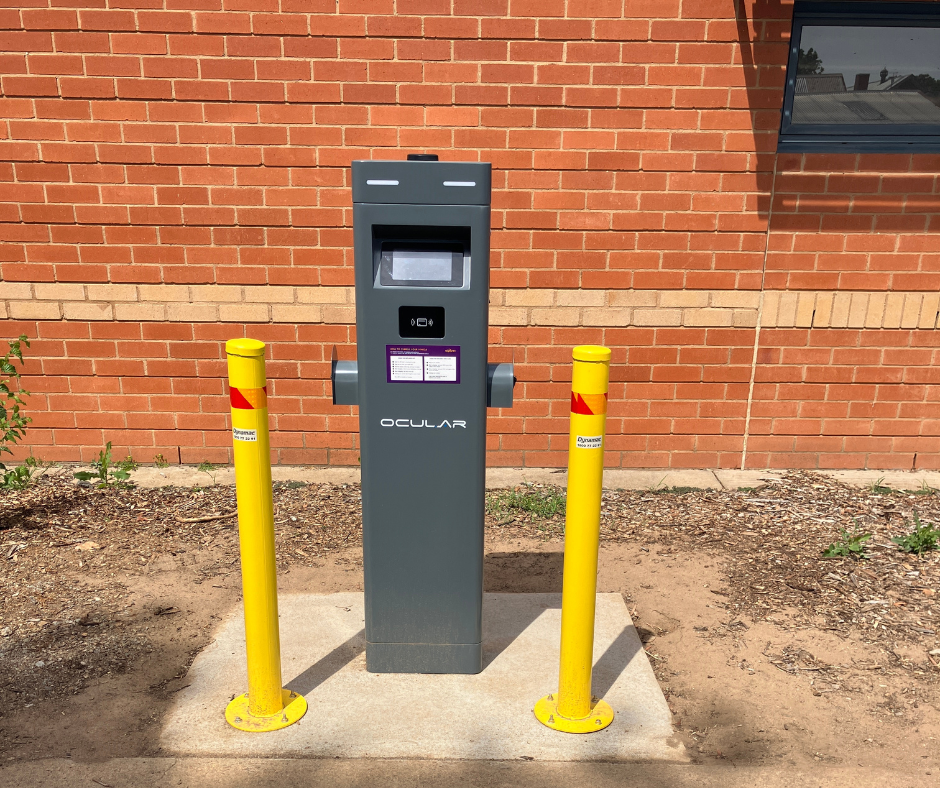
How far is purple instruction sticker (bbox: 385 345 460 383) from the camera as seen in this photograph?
3.02 meters

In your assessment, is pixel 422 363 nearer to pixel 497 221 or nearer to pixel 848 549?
pixel 497 221

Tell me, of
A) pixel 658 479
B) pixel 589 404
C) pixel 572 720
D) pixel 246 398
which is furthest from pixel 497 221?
pixel 572 720

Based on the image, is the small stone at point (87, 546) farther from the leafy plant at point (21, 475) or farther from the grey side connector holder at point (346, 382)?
the grey side connector holder at point (346, 382)

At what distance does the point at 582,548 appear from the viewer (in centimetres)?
295

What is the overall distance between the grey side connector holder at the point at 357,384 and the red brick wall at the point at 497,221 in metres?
2.34

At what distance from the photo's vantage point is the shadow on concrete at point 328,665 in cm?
330

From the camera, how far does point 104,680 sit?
3391 mm

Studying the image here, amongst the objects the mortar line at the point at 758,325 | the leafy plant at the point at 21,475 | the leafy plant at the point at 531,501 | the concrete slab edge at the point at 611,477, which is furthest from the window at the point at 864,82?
the leafy plant at the point at 21,475

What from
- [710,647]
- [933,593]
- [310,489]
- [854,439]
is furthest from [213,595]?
[854,439]

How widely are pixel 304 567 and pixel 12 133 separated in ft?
11.2

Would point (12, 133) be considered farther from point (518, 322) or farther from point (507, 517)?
point (507, 517)

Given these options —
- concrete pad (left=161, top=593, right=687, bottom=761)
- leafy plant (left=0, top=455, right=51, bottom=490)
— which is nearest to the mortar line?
concrete pad (left=161, top=593, right=687, bottom=761)

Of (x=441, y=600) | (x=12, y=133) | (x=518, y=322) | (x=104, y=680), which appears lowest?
(x=104, y=680)

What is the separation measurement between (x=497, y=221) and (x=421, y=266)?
2434 millimetres
